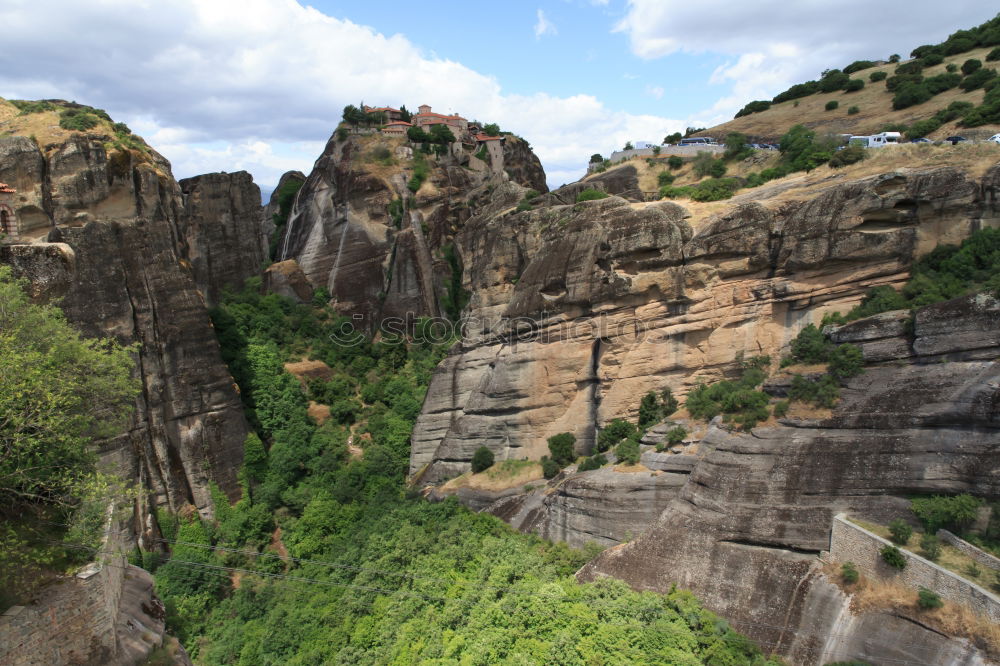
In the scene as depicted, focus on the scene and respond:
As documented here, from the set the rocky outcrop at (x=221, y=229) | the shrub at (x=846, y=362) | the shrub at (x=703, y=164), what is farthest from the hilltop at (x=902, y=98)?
the rocky outcrop at (x=221, y=229)

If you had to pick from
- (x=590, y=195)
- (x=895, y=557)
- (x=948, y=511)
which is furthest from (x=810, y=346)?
(x=590, y=195)

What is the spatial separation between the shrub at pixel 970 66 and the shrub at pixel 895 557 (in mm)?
32612

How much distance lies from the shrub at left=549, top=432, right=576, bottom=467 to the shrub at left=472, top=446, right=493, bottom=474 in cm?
285

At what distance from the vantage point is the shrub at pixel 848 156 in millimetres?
25750

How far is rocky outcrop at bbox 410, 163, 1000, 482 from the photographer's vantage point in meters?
22.0

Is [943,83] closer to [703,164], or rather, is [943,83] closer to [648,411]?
[703,164]

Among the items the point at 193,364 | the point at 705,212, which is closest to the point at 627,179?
the point at 705,212

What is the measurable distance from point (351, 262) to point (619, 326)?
2115 centimetres

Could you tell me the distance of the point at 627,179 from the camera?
121ft

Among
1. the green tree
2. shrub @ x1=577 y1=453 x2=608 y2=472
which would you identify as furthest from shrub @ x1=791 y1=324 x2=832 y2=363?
the green tree

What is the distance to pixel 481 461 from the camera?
2766 cm

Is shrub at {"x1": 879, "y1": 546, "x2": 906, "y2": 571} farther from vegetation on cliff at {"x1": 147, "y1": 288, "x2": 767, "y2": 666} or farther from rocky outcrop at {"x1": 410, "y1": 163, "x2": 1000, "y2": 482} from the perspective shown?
rocky outcrop at {"x1": 410, "y1": 163, "x2": 1000, "y2": 482}

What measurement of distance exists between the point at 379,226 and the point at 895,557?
33.7m

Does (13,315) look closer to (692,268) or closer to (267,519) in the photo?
(267,519)
